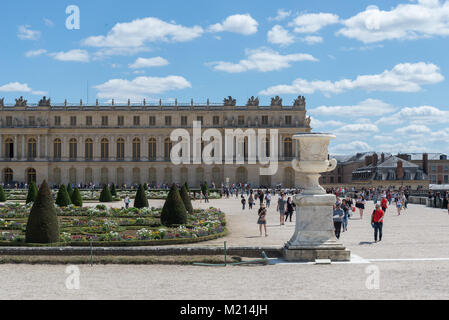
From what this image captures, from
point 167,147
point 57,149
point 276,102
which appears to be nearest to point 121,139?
point 167,147

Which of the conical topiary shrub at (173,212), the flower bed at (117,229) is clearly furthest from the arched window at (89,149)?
the conical topiary shrub at (173,212)

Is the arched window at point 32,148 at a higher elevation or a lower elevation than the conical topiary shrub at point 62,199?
higher

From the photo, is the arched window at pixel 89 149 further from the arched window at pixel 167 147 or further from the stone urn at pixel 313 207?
the stone urn at pixel 313 207

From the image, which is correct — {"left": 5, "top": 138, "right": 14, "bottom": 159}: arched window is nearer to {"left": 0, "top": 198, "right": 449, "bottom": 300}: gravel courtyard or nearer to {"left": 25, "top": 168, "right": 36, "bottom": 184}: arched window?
{"left": 25, "top": 168, "right": 36, "bottom": 184}: arched window

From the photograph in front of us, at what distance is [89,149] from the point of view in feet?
220

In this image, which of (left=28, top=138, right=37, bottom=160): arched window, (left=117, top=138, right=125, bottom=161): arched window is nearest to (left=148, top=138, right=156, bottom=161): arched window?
(left=117, top=138, right=125, bottom=161): arched window

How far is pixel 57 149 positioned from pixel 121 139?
26.0ft

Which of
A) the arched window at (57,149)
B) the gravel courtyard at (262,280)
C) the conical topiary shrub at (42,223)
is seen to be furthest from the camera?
the arched window at (57,149)

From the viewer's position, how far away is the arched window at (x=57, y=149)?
66.6 meters

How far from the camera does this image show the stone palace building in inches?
2579

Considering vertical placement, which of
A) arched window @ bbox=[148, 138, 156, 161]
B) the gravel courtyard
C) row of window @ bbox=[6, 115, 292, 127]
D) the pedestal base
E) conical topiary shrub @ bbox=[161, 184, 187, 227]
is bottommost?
the gravel courtyard

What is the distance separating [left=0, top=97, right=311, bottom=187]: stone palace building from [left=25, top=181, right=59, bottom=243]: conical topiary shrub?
50991 mm

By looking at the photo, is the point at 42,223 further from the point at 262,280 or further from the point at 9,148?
the point at 9,148

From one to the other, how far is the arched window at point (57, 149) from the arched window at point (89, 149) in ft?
10.2
